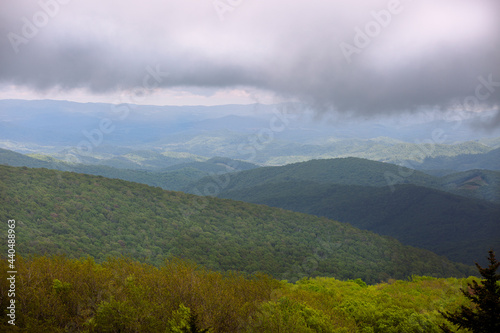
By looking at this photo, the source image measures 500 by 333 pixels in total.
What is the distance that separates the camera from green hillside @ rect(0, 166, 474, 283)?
107 m

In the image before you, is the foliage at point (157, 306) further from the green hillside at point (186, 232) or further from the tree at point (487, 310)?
the green hillside at point (186, 232)

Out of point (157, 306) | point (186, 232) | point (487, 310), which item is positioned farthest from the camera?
point (186, 232)

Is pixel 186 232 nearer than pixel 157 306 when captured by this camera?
No

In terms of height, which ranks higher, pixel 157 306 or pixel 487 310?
pixel 487 310

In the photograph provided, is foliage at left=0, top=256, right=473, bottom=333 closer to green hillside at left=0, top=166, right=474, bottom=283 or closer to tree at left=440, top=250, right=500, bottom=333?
tree at left=440, top=250, right=500, bottom=333

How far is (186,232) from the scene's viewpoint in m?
133

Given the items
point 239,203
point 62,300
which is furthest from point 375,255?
point 62,300

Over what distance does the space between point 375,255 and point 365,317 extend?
134638mm

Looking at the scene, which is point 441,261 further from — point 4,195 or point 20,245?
point 4,195

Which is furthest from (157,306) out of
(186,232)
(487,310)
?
(186,232)

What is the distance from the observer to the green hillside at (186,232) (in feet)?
351

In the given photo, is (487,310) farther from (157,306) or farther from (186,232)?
(186,232)

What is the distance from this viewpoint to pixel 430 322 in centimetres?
2958

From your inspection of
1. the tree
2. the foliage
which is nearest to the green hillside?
the foliage
